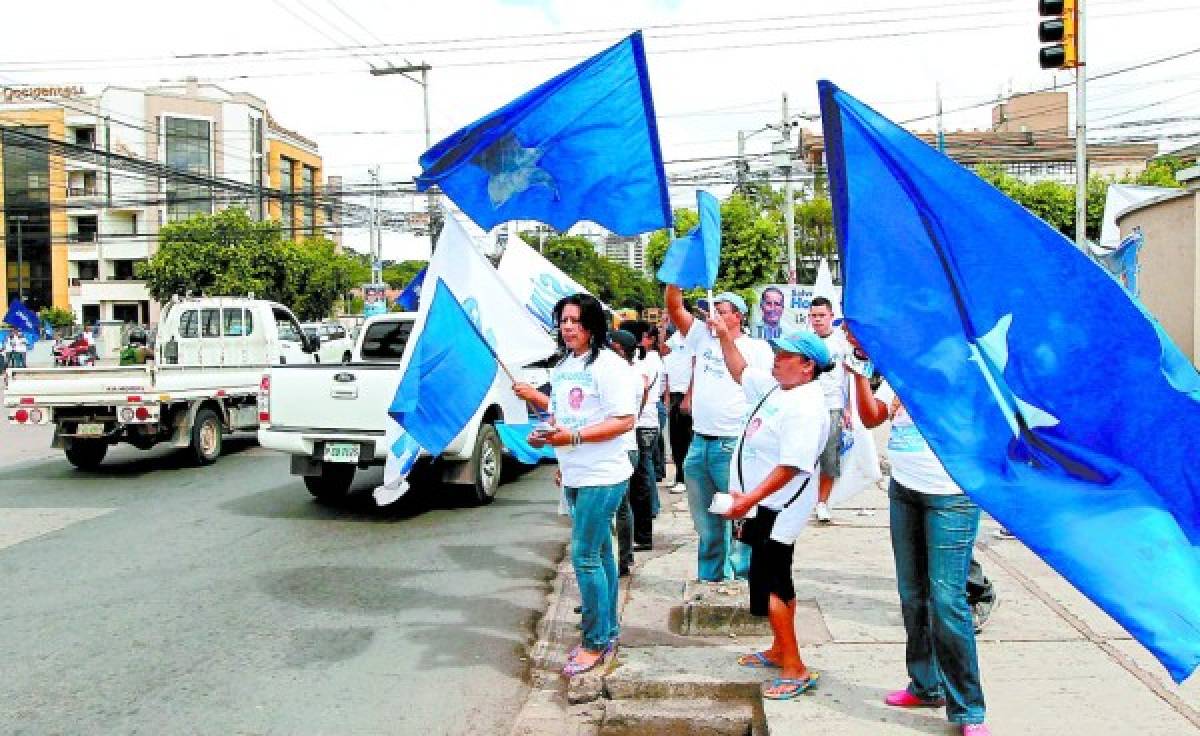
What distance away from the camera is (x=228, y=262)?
50.4 m

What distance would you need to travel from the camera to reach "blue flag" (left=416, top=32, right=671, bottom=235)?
5.79 m

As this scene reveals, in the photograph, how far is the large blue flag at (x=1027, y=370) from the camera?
3354mm

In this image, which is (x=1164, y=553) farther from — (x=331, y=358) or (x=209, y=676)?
(x=331, y=358)

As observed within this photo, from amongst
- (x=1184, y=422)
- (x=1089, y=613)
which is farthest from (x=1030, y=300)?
(x=1089, y=613)

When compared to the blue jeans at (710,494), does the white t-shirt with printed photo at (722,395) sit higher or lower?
higher

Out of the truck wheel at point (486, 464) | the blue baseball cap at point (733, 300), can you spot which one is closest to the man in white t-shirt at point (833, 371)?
the blue baseball cap at point (733, 300)

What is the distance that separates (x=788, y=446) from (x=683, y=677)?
132cm

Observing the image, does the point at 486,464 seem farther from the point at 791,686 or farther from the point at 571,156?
the point at 791,686

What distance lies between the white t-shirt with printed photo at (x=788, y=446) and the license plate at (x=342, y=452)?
5.67 meters

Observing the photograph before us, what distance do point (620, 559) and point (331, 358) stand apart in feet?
43.3

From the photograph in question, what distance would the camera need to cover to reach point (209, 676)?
212 inches

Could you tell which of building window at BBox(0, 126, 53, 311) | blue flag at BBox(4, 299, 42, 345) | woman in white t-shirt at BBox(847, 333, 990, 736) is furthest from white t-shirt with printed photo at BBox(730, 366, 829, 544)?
building window at BBox(0, 126, 53, 311)

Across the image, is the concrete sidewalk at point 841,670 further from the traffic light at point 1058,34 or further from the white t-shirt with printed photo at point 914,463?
the traffic light at point 1058,34

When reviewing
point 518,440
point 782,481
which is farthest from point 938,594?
point 518,440
